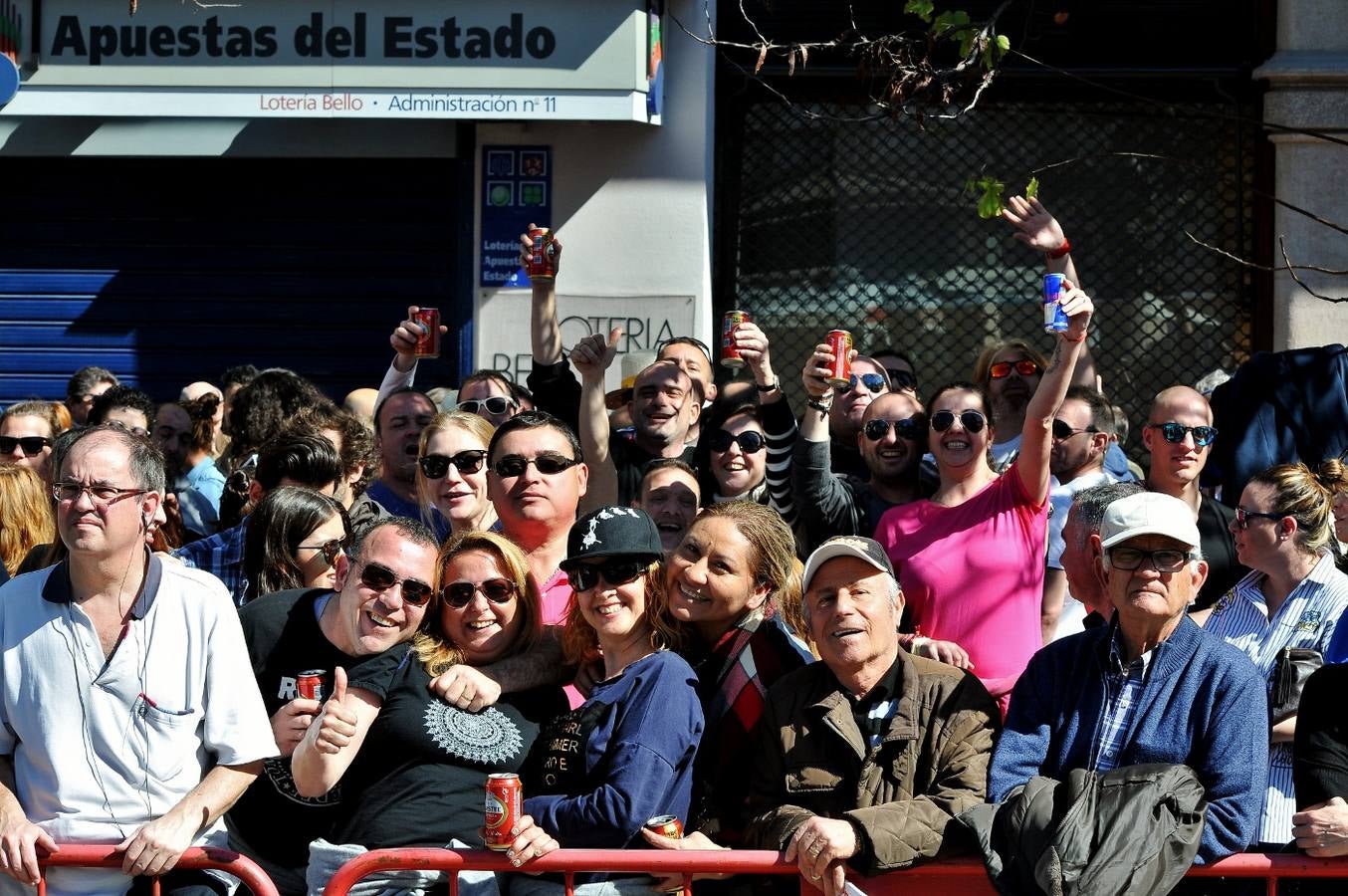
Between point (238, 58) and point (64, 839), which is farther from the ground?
point (238, 58)

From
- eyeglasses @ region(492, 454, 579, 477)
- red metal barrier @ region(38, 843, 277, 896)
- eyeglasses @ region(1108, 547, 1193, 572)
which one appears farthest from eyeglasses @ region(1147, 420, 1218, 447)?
red metal barrier @ region(38, 843, 277, 896)

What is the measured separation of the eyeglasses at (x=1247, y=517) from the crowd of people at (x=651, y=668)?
12 mm

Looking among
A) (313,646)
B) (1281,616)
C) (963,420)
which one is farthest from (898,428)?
(313,646)

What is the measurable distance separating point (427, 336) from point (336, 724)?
3.31 meters

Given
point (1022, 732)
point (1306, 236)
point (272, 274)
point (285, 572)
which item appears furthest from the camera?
point (272, 274)

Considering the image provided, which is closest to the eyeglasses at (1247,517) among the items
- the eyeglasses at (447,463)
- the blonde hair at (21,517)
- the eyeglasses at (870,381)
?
the eyeglasses at (870,381)

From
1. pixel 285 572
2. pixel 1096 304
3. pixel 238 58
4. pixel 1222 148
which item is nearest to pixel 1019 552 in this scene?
pixel 285 572

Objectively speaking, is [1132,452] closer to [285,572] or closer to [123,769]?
[285,572]

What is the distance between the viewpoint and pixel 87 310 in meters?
11.4

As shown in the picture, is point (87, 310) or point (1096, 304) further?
point (87, 310)

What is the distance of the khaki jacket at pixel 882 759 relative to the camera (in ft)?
15.2

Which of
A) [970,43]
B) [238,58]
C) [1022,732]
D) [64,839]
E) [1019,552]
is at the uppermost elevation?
[238,58]

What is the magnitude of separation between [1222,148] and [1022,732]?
272 inches

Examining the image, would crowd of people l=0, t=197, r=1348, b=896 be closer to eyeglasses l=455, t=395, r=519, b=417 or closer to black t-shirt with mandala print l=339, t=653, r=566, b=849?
black t-shirt with mandala print l=339, t=653, r=566, b=849
